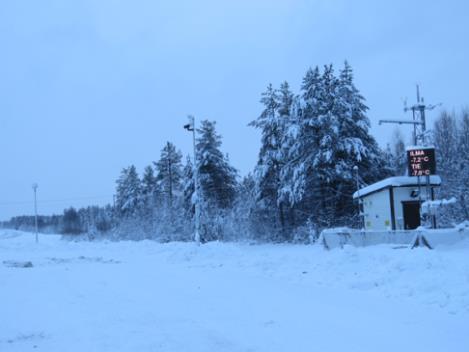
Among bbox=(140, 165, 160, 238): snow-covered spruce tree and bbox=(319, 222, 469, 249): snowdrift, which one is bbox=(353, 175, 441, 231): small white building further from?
bbox=(140, 165, 160, 238): snow-covered spruce tree

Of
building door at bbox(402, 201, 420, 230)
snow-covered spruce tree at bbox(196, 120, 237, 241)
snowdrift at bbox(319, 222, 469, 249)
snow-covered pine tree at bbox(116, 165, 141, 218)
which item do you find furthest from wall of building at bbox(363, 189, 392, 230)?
snow-covered pine tree at bbox(116, 165, 141, 218)

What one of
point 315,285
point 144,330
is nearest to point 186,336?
point 144,330

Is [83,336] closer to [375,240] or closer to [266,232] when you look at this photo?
[375,240]

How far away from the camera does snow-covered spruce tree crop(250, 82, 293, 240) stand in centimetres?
3725

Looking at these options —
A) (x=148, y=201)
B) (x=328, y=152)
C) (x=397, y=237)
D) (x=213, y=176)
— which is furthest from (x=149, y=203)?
(x=397, y=237)

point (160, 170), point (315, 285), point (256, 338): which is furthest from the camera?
point (160, 170)

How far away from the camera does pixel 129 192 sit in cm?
6762

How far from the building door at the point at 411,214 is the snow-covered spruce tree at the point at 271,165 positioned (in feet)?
41.4

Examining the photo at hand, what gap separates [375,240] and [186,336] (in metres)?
12.4

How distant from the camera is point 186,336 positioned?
7.88 m

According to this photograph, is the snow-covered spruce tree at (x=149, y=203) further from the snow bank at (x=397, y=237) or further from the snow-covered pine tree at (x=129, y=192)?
the snow bank at (x=397, y=237)

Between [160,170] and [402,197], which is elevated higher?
[160,170]

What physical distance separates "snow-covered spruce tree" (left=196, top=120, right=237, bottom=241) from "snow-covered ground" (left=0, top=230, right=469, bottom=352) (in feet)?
84.2

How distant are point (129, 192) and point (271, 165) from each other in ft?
114
